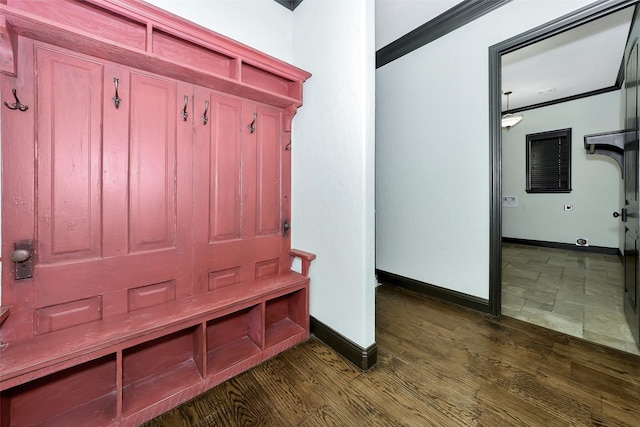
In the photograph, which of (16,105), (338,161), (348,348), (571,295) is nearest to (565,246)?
(571,295)

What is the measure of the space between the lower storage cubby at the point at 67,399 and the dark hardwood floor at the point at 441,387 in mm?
320

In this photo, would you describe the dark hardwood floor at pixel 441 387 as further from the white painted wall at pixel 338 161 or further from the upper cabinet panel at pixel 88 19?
the upper cabinet panel at pixel 88 19

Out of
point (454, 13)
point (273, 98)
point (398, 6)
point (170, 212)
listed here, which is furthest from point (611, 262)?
point (170, 212)

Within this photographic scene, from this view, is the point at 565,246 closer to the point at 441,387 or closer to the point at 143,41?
the point at 441,387

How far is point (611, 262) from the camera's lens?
4012 millimetres

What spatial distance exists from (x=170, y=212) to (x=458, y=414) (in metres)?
1.98

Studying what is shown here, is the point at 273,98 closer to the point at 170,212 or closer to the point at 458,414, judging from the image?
the point at 170,212

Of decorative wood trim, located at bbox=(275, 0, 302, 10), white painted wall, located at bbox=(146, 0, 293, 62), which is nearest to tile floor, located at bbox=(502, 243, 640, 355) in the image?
white painted wall, located at bbox=(146, 0, 293, 62)

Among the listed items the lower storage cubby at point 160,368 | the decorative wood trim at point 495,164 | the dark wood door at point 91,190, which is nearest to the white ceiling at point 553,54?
Result: the decorative wood trim at point 495,164

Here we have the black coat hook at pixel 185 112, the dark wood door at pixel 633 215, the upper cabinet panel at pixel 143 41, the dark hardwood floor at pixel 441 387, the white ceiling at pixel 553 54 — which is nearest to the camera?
the upper cabinet panel at pixel 143 41

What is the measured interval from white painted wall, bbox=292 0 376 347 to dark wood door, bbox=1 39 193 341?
865mm

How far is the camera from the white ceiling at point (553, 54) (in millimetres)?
2551

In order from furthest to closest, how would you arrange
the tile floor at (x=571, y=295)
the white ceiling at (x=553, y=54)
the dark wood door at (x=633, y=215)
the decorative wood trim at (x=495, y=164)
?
the white ceiling at (x=553, y=54), the decorative wood trim at (x=495, y=164), the tile floor at (x=571, y=295), the dark wood door at (x=633, y=215)

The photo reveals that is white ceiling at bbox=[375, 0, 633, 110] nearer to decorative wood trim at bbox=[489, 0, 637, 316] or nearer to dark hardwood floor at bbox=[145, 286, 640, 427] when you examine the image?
decorative wood trim at bbox=[489, 0, 637, 316]
